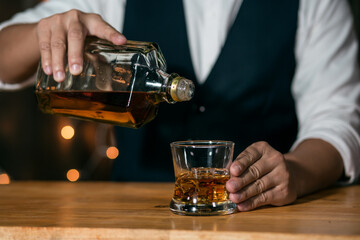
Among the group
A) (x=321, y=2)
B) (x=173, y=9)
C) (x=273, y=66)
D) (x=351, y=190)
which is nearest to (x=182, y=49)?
(x=173, y=9)

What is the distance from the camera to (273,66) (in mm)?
1343

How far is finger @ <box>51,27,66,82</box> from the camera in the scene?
85 centimetres

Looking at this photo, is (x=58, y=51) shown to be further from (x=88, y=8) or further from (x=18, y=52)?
(x=88, y=8)

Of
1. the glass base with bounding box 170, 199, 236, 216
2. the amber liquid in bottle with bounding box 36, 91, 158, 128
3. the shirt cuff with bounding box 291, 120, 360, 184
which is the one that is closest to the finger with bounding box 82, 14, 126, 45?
the amber liquid in bottle with bounding box 36, 91, 158, 128

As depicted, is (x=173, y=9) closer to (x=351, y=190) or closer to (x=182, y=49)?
(x=182, y=49)

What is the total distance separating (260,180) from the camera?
2.69 feet

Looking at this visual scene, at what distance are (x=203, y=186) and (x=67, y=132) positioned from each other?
7.31 feet

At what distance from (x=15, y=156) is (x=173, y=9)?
1776mm

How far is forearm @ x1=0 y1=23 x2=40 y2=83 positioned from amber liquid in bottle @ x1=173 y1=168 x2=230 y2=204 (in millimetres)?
560

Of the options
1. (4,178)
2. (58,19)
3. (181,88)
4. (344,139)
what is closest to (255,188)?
(181,88)

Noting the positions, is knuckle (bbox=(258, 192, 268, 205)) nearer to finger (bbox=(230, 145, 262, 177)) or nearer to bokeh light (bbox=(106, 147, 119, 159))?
finger (bbox=(230, 145, 262, 177))

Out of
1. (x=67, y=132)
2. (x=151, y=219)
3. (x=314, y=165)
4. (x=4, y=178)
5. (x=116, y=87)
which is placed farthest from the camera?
(x=67, y=132)

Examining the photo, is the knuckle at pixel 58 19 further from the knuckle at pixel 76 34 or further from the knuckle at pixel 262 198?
the knuckle at pixel 262 198

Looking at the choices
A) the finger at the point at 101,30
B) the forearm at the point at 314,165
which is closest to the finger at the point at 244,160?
the forearm at the point at 314,165
